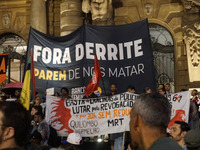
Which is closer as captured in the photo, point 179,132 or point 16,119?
point 16,119

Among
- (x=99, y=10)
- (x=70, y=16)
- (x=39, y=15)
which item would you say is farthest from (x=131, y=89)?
(x=39, y=15)

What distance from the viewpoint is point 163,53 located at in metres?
18.2

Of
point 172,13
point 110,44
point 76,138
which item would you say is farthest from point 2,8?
point 76,138

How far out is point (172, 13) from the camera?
18.3 meters

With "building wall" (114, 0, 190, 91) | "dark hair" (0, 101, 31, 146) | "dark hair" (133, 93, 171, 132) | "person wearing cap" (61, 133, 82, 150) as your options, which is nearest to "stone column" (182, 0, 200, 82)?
"building wall" (114, 0, 190, 91)

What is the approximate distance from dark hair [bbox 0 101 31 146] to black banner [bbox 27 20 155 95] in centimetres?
889

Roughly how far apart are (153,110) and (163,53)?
15.3 metres

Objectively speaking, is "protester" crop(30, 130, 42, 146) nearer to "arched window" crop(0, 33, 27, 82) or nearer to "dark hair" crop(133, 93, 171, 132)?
"dark hair" crop(133, 93, 171, 132)

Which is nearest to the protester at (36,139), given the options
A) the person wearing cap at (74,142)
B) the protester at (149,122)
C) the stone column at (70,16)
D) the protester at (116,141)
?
the person wearing cap at (74,142)

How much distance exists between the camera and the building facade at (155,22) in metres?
16.9

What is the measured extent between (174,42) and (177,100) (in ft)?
23.9

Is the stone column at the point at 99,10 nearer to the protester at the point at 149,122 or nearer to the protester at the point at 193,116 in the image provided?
the protester at the point at 193,116

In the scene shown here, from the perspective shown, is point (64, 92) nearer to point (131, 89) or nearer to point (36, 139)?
point (131, 89)

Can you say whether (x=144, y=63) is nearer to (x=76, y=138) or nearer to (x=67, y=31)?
(x=76, y=138)
